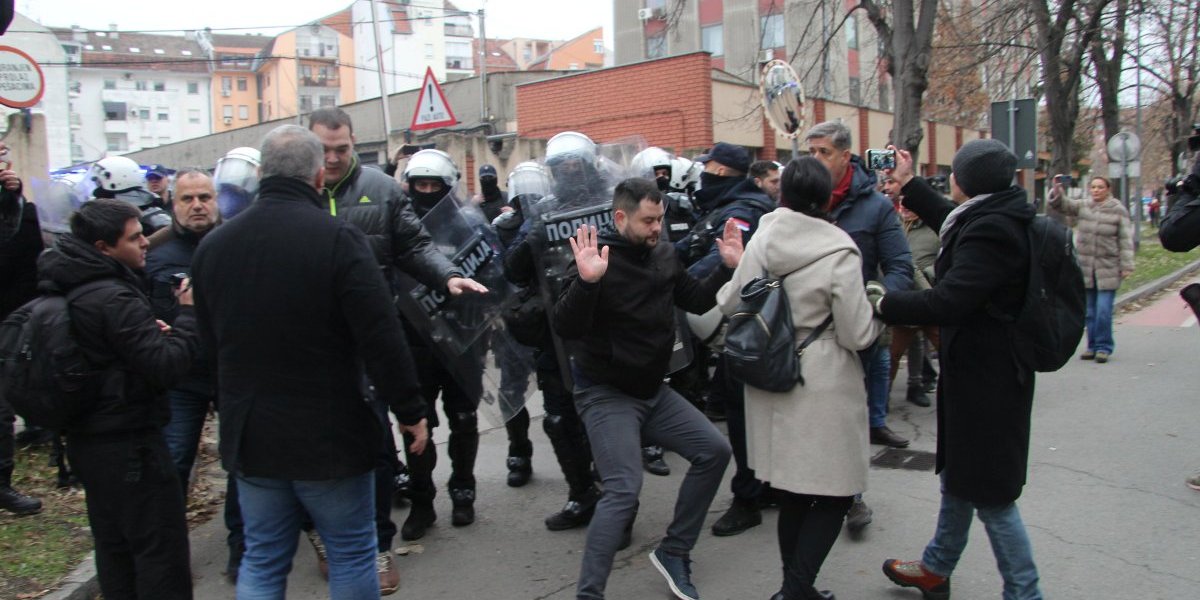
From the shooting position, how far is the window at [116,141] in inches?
3184

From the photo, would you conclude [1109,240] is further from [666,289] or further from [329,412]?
[329,412]

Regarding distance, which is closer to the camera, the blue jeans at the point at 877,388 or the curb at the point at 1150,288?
the blue jeans at the point at 877,388

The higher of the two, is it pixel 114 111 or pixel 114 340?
pixel 114 111

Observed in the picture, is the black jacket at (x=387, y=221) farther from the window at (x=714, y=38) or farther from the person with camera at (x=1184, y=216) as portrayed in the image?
the window at (x=714, y=38)

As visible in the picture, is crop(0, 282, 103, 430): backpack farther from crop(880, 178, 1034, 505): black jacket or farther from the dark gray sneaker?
crop(880, 178, 1034, 505): black jacket

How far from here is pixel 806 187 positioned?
136 inches

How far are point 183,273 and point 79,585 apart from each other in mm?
1511

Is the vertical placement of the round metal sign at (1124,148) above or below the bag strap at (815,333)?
above

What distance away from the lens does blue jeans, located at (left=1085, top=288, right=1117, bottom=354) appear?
9.11 meters

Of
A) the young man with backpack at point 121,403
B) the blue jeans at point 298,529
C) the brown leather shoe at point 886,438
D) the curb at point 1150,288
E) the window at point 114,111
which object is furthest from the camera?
the window at point 114,111

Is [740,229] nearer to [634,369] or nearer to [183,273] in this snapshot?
[634,369]

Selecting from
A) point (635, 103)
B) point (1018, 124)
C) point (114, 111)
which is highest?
point (114, 111)

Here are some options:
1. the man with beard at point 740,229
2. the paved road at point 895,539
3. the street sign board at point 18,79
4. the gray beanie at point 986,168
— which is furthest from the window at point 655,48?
the gray beanie at point 986,168

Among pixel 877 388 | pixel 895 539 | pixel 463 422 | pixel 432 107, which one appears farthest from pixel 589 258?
pixel 432 107
